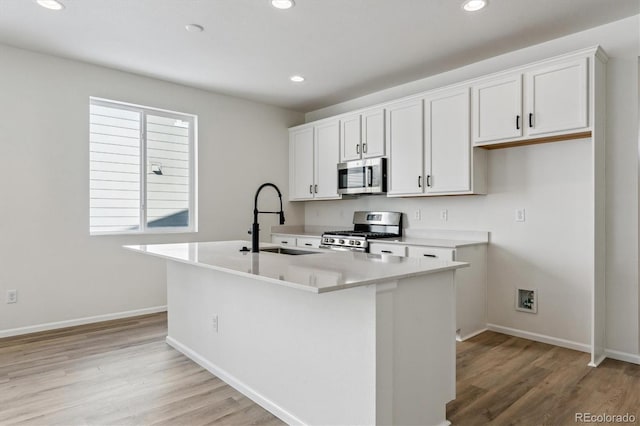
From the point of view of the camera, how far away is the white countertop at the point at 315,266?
5.33 feet

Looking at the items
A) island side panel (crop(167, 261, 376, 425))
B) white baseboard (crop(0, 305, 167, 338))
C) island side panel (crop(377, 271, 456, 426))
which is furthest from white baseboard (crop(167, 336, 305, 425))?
white baseboard (crop(0, 305, 167, 338))

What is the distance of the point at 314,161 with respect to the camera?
17.3 ft

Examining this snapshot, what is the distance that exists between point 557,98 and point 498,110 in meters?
0.46

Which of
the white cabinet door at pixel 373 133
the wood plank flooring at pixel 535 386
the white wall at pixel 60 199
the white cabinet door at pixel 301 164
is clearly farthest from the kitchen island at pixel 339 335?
the white cabinet door at pixel 301 164

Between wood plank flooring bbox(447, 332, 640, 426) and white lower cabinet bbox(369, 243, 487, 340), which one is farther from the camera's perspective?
white lower cabinet bbox(369, 243, 487, 340)

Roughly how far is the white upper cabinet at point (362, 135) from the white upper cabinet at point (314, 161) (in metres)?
0.13

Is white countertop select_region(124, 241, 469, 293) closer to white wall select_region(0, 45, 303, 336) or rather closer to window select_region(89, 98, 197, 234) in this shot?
white wall select_region(0, 45, 303, 336)

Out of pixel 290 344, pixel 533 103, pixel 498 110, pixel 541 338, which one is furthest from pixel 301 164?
pixel 290 344

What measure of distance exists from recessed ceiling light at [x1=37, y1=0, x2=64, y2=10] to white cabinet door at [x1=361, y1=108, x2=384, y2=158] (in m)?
2.97

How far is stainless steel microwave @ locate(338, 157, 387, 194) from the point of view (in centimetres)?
439

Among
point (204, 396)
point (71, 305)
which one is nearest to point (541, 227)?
point (204, 396)

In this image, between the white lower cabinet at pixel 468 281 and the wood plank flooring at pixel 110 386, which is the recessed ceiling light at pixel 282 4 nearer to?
the white lower cabinet at pixel 468 281

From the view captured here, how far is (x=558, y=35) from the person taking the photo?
3309mm

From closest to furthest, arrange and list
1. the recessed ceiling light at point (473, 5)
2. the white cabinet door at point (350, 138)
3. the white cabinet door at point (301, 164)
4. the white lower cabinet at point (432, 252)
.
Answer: the recessed ceiling light at point (473, 5)
the white lower cabinet at point (432, 252)
the white cabinet door at point (350, 138)
the white cabinet door at point (301, 164)
